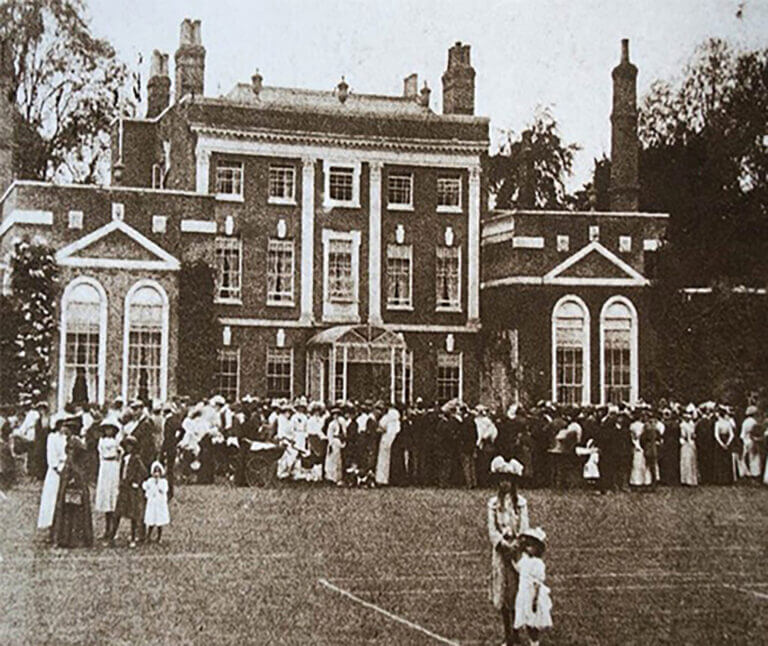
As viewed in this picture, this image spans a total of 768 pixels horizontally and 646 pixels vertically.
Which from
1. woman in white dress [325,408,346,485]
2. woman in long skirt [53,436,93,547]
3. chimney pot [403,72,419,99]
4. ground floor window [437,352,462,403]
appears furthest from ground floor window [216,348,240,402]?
chimney pot [403,72,419,99]

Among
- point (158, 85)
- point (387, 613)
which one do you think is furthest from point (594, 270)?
point (158, 85)

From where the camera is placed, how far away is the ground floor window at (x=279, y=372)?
7911 mm

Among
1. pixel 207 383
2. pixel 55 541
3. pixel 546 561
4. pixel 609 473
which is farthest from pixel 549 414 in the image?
pixel 55 541

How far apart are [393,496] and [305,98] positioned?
9.10ft

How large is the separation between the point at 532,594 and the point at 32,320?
3.23 metres

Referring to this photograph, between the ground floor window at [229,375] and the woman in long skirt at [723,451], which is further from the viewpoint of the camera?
the woman in long skirt at [723,451]

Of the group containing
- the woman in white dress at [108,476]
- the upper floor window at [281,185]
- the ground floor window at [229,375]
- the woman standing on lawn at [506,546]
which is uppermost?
the upper floor window at [281,185]

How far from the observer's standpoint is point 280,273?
825 centimetres

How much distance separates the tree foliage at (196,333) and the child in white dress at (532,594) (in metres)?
2.22

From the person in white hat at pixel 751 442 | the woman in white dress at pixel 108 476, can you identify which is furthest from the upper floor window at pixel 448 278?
the woman in white dress at pixel 108 476

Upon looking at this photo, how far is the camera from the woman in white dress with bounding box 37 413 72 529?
6629 millimetres

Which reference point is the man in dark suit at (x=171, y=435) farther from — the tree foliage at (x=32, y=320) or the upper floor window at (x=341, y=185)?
the upper floor window at (x=341, y=185)

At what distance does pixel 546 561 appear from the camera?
7.19m

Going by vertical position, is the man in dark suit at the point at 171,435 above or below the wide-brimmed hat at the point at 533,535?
above
